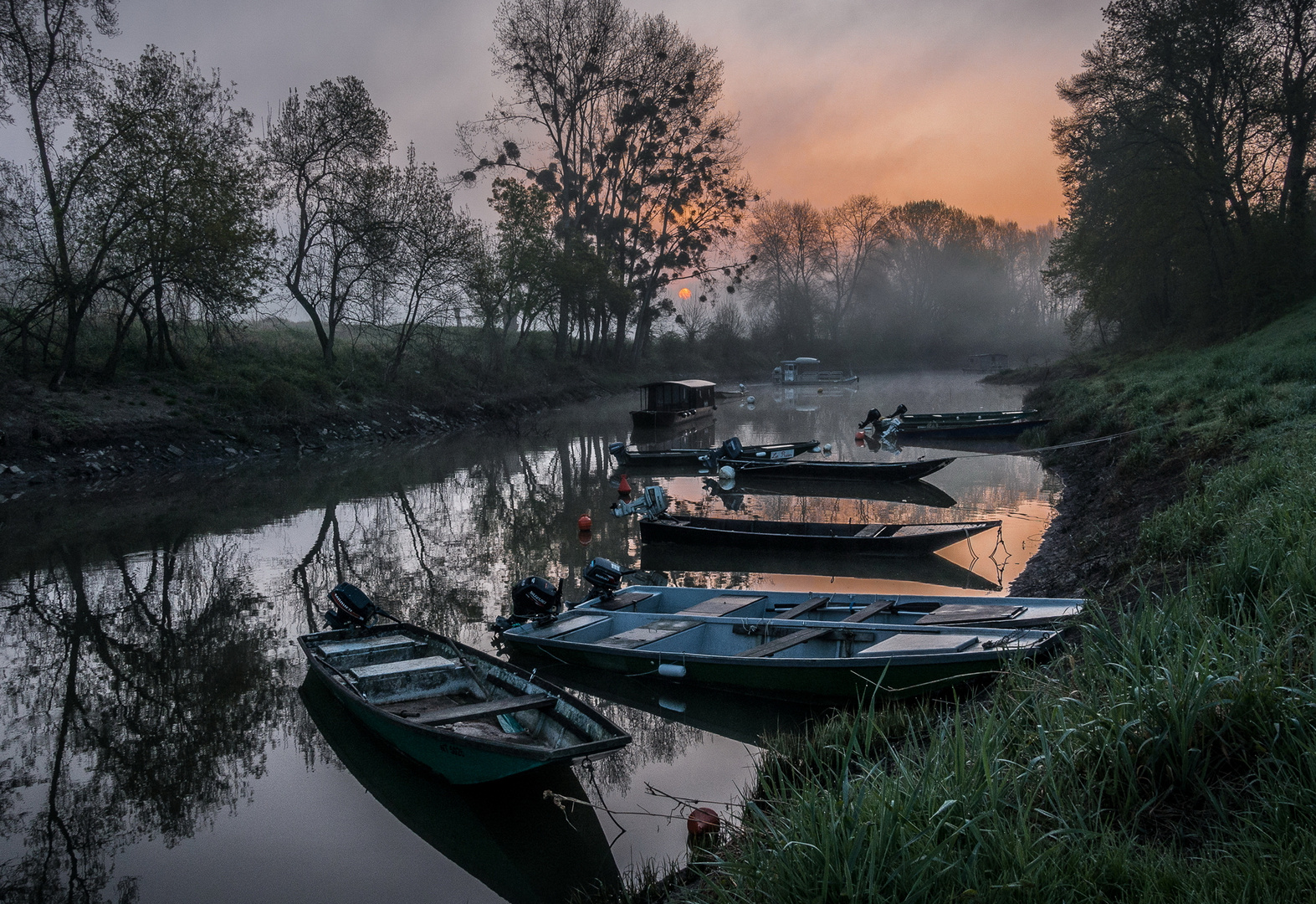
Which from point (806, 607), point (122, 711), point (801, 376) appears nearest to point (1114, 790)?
point (806, 607)

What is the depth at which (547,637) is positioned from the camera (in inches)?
308

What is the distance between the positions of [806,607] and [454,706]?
3.61 meters

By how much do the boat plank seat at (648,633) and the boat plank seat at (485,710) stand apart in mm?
1709

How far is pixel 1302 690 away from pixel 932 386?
178 feet

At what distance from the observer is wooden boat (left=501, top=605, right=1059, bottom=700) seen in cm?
621

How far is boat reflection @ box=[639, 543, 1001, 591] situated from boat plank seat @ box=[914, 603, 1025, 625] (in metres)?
2.80

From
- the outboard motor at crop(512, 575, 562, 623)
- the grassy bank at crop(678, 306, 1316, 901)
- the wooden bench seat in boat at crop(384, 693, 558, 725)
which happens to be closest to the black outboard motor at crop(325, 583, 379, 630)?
the outboard motor at crop(512, 575, 562, 623)

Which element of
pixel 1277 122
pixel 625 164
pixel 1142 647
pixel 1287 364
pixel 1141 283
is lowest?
pixel 1142 647

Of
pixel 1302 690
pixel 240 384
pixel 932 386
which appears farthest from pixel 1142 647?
pixel 932 386

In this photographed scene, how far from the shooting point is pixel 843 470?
60.1ft

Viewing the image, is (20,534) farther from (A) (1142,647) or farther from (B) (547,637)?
(A) (1142,647)

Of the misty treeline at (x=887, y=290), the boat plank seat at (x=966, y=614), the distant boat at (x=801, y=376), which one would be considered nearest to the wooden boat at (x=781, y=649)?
the boat plank seat at (x=966, y=614)

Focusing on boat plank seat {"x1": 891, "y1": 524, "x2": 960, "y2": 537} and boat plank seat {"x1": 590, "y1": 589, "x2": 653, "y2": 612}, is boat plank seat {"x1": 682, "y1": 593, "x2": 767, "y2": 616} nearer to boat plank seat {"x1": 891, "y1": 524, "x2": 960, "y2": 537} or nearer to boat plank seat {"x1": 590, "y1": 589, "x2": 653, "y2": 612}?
boat plank seat {"x1": 590, "y1": 589, "x2": 653, "y2": 612}

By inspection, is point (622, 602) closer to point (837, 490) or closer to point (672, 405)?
point (837, 490)
